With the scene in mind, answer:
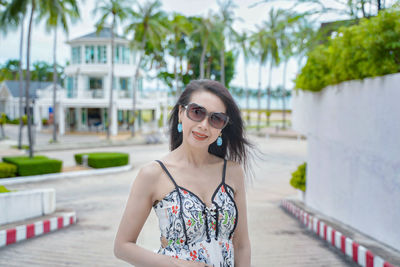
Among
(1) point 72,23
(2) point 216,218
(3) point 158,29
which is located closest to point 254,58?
(3) point 158,29

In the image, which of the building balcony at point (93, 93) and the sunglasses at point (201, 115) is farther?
the building balcony at point (93, 93)

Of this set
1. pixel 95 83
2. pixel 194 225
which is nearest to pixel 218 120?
pixel 194 225

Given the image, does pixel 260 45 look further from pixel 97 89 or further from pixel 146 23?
pixel 97 89

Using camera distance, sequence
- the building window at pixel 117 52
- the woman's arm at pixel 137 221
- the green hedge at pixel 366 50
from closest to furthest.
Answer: the woman's arm at pixel 137 221 → the green hedge at pixel 366 50 → the building window at pixel 117 52

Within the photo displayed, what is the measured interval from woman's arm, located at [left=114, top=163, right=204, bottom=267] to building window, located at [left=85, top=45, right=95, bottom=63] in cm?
3386

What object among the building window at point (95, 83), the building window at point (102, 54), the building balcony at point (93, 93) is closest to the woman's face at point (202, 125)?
the building balcony at point (93, 93)

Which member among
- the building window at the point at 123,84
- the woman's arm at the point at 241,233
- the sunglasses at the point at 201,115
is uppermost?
the building window at the point at 123,84

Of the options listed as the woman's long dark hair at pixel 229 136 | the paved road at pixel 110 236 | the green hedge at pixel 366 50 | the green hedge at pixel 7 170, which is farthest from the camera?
the green hedge at pixel 7 170

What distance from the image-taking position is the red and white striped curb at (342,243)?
450 cm

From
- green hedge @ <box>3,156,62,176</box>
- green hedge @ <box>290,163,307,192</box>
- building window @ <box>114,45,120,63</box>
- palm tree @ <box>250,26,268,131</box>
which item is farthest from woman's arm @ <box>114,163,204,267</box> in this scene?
palm tree @ <box>250,26,268,131</box>

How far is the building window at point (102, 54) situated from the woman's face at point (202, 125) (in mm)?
33440

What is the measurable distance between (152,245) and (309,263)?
90.1 inches

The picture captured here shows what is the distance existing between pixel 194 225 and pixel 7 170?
40.1ft

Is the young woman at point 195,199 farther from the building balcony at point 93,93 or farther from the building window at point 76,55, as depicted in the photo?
the building window at point 76,55
